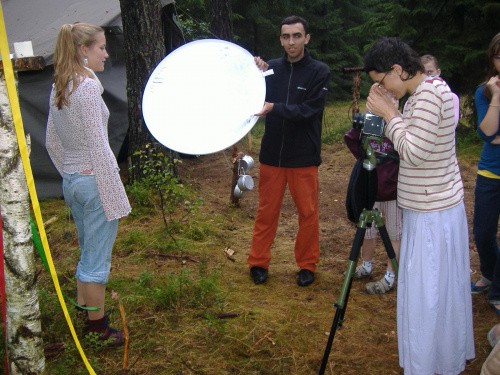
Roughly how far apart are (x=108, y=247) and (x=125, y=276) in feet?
3.98

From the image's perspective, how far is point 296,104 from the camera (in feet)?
11.1

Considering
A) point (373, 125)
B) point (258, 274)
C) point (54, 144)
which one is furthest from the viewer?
point (258, 274)

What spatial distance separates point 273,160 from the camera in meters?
3.51

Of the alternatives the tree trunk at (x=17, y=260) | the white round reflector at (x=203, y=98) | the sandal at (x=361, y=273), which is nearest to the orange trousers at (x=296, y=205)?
the sandal at (x=361, y=273)

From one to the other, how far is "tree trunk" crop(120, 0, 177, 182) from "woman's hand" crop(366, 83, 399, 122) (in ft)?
11.5

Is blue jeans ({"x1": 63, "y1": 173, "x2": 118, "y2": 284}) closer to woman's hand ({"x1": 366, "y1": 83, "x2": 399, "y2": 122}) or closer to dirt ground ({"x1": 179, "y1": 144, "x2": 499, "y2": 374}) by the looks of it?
dirt ground ({"x1": 179, "y1": 144, "x2": 499, "y2": 374})

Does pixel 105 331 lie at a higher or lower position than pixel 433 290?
lower

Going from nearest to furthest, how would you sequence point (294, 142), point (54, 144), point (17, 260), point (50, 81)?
point (17, 260)
point (54, 144)
point (294, 142)
point (50, 81)

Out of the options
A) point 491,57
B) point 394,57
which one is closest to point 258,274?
point 394,57

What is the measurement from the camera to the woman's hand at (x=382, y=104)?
222 cm

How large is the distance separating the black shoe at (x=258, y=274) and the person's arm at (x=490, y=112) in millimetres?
1840

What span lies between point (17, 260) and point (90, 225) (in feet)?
1.62

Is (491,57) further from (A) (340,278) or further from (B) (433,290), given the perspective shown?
(A) (340,278)

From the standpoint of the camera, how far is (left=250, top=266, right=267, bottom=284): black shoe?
3677 millimetres
